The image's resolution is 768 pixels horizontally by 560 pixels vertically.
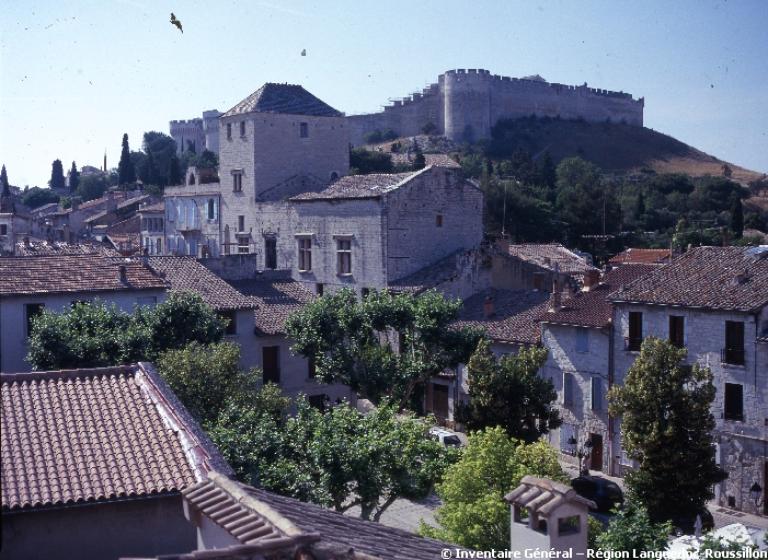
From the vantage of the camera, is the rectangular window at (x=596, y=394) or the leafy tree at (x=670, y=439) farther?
the rectangular window at (x=596, y=394)

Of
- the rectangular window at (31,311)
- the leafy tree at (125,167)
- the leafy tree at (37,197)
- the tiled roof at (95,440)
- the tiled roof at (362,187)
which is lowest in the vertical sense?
the tiled roof at (95,440)

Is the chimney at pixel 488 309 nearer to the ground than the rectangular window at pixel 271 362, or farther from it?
farther from it

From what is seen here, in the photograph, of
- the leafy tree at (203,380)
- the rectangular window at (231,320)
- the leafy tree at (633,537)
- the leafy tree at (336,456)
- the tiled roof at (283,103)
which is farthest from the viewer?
the tiled roof at (283,103)

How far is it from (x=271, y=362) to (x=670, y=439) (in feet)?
53.7

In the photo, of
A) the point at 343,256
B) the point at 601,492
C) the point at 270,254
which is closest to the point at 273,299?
the point at 343,256

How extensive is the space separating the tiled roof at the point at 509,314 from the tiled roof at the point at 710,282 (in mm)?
4454

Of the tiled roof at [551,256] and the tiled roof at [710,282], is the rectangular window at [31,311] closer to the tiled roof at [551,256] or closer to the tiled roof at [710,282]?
the tiled roof at [710,282]

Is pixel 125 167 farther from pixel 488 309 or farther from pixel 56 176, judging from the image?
pixel 488 309

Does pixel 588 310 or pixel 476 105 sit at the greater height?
pixel 476 105

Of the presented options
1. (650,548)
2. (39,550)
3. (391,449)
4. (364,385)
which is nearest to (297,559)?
(39,550)

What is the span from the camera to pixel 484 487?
1852 cm

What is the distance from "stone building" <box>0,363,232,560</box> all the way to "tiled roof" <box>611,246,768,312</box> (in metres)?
20.7

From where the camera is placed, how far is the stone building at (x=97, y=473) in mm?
11812

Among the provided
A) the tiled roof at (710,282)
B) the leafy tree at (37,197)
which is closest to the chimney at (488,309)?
the tiled roof at (710,282)
